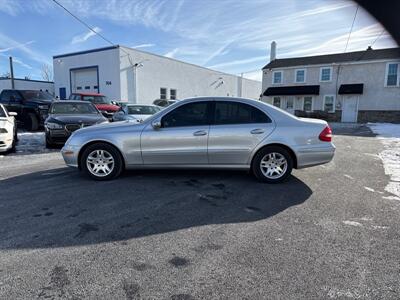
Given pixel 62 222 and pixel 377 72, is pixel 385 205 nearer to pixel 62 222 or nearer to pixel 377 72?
pixel 62 222

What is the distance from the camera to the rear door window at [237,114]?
5215 mm

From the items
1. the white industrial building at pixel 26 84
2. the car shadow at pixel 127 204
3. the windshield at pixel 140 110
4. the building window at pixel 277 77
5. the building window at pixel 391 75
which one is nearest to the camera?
the car shadow at pixel 127 204

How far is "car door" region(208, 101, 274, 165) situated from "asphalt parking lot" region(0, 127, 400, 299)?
522mm

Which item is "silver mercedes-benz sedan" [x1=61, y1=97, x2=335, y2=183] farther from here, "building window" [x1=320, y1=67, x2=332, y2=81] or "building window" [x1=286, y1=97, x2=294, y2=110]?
"building window" [x1=286, y1=97, x2=294, y2=110]

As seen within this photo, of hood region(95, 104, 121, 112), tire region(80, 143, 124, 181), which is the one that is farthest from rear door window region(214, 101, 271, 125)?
hood region(95, 104, 121, 112)

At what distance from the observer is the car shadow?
3.32 m

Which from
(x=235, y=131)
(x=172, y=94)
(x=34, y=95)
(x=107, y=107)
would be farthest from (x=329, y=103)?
(x=235, y=131)

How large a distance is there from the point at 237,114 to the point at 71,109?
278 inches

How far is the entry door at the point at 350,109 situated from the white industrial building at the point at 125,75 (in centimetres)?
1550

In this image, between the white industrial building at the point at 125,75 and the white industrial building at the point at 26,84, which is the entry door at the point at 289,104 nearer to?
the white industrial building at the point at 125,75

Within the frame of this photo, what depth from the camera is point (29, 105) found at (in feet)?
43.1

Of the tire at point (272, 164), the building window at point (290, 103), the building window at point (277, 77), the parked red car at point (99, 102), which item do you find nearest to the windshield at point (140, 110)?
the parked red car at point (99, 102)

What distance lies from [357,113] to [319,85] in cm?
407

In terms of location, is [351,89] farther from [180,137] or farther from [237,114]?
[180,137]
